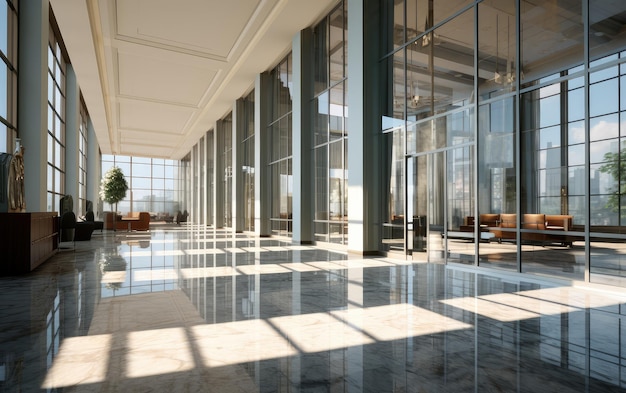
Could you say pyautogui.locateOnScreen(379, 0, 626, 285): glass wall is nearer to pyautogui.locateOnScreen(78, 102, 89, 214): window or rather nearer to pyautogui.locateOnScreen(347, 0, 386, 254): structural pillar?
pyautogui.locateOnScreen(347, 0, 386, 254): structural pillar

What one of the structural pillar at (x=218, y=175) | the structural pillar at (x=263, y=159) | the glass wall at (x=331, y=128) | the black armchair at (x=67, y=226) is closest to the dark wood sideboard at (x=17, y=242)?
the black armchair at (x=67, y=226)

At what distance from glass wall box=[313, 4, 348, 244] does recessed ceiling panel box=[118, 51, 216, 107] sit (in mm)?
5588

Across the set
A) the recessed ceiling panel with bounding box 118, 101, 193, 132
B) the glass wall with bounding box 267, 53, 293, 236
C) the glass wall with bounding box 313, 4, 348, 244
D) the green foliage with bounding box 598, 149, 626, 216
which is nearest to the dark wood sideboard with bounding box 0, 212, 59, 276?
the glass wall with bounding box 313, 4, 348, 244

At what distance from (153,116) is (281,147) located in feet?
36.5

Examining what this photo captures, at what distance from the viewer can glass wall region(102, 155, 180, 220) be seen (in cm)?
3669

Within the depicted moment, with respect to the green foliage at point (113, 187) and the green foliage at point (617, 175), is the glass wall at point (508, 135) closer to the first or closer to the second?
the green foliage at point (617, 175)

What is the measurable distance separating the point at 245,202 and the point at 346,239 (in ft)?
30.6

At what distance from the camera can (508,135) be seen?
267 inches

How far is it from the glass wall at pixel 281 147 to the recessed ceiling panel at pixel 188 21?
240cm

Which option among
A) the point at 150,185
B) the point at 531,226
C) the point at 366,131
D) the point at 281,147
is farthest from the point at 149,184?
the point at 531,226

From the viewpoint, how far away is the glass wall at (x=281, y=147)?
46.8 feet

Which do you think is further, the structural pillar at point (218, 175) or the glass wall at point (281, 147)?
the structural pillar at point (218, 175)

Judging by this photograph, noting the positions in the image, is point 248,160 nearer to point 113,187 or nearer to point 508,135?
point 113,187

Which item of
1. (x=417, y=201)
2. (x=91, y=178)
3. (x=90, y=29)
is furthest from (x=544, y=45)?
(x=91, y=178)
